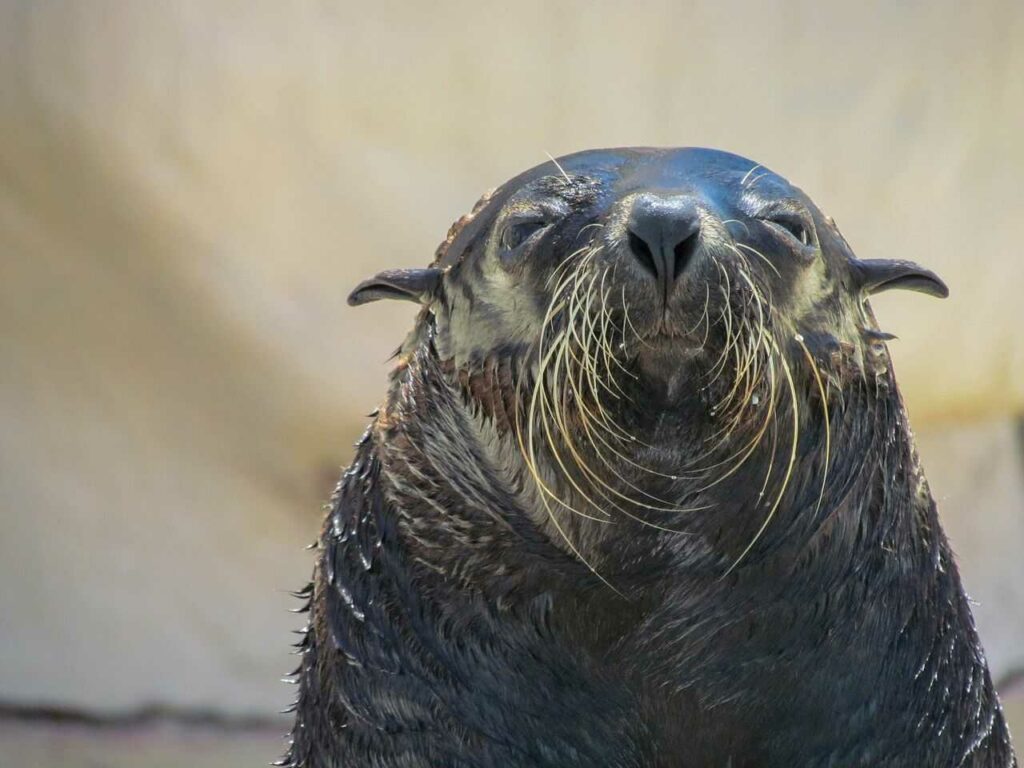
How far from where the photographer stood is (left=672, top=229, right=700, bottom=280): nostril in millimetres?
3271

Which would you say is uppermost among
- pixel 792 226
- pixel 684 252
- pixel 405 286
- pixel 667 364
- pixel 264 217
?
pixel 264 217

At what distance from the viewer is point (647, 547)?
147 inches

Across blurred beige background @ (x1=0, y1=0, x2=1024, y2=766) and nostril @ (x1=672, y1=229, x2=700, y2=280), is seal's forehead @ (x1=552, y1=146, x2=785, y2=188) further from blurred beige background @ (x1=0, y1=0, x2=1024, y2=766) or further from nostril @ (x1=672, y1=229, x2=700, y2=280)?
blurred beige background @ (x1=0, y1=0, x2=1024, y2=766)

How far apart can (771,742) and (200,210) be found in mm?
4337

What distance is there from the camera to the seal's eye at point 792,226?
3.72 meters

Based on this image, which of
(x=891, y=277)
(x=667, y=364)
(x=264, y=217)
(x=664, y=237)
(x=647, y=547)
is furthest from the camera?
(x=264, y=217)

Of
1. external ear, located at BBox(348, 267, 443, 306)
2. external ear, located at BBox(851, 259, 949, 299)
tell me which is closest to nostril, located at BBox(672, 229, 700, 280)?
external ear, located at BBox(851, 259, 949, 299)

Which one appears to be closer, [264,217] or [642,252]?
[642,252]

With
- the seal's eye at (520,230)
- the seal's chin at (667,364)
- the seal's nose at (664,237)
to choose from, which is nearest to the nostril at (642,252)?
the seal's nose at (664,237)

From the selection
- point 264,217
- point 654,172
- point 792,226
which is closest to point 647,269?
point 654,172

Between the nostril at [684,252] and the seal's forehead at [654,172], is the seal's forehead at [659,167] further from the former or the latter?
the nostril at [684,252]

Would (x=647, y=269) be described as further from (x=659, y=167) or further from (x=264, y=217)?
(x=264, y=217)

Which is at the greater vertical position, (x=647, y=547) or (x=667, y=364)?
(x=667, y=364)

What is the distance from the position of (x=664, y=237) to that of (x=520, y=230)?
581mm
